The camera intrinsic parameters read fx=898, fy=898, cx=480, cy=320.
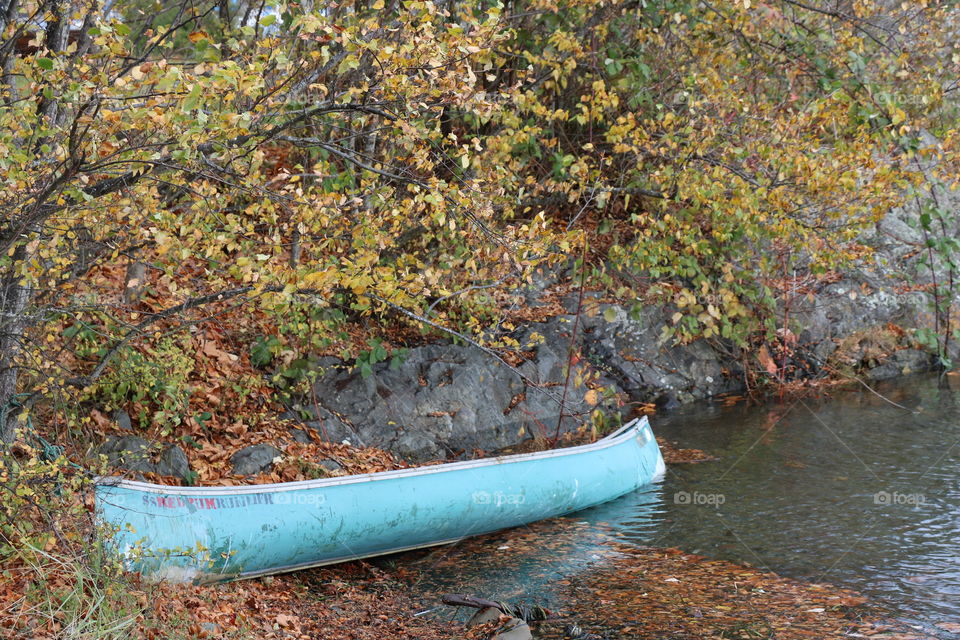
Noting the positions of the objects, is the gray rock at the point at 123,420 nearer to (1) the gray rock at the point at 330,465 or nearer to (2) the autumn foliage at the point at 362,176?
(2) the autumn foliage at the point at 362,176

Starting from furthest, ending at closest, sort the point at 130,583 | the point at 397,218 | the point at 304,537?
the point at 397,218 < the point at 304,537 < the point at 130,583

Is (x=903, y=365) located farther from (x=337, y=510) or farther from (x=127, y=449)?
(x=127, y=449)

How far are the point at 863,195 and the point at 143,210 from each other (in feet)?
21.2

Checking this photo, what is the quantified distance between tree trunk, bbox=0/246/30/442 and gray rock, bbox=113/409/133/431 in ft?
4.52

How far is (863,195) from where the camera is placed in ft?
27.7

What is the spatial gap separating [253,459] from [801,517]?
4.37 m

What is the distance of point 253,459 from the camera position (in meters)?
7.32

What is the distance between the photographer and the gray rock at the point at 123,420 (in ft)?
23.5

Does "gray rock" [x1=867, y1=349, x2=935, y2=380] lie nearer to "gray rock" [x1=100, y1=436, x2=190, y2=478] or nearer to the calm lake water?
the calm lake water

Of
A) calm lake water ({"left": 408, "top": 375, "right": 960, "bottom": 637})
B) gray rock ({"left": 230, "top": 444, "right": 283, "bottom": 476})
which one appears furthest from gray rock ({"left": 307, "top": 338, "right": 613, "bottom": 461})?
calm lake water ({"left": 408, "top": 375, "right": 960, "bottom": 637})

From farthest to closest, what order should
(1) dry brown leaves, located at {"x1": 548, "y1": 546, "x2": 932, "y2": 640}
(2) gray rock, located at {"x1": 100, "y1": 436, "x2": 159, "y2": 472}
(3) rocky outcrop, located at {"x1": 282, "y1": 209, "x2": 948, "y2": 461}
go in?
(3) rocky outcrop, located at {"x1": 282, "y1": 209, "x2": 948, "y2": 461}, (2) gray rock, located at {"x1": 100, "y1": 436, "x2": 159, "y2": 472}, (1) dry brown leaves, located at {"x1": 548, "y1": 546, "x2": 932, "y2": 640}

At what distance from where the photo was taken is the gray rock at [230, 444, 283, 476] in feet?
23.7

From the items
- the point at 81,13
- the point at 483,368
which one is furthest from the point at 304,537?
the point at 483,368

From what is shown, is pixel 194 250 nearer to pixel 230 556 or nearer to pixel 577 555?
pixel 230 556
